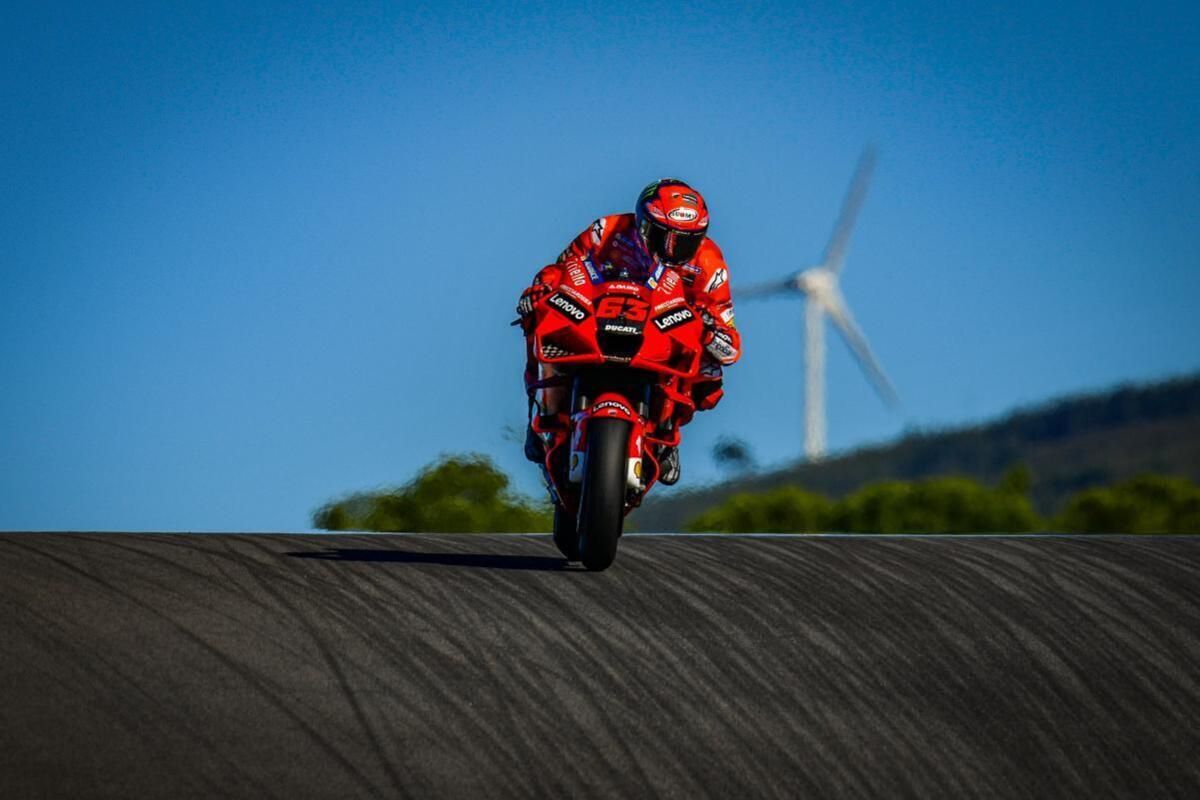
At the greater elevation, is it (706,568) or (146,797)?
(706,568)

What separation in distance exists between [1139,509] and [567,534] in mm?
70390

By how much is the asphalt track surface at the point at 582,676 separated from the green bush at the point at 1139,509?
226 feet

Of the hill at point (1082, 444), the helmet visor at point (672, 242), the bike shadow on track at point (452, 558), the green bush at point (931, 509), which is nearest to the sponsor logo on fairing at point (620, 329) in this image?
the helmet visor at point (672, 242)

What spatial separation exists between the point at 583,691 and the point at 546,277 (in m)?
3.60

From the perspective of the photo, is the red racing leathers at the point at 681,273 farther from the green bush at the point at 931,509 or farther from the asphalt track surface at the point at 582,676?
the green bush at the point at 931,509

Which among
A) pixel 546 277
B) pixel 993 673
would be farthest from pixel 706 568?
pixel 993 673

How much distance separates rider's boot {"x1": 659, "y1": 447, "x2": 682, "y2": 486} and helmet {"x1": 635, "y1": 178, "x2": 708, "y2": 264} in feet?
3.74

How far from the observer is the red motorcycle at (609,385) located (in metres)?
10.8

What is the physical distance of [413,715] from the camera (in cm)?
804

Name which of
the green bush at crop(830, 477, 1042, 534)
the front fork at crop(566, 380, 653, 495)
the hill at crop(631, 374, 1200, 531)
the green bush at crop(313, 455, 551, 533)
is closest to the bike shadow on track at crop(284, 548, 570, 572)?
the front fork at crop(566, 380, 653, 495)

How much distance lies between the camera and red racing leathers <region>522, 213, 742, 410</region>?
11.6 m

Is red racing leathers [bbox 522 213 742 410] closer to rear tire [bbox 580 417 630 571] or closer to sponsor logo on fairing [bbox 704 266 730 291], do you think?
sponsor logo on fairing [bbox 704 266 730 291]

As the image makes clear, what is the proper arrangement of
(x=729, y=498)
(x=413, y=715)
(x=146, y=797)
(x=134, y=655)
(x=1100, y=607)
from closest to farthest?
(x=146, y=797) < (x=413, y=715) < (x=134, y=655) < (x=1100, y=607) < (x=729, y=498)

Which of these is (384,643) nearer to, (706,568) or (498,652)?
(498,652)
